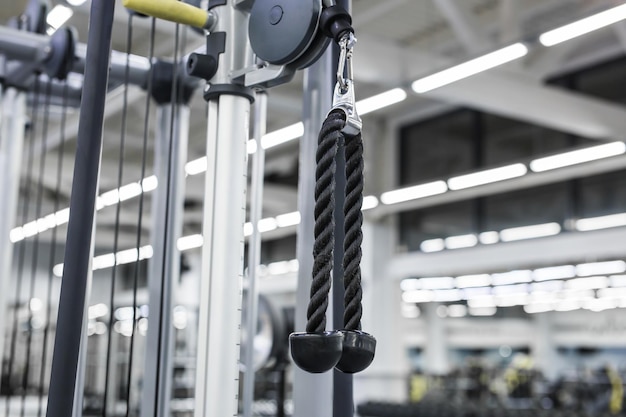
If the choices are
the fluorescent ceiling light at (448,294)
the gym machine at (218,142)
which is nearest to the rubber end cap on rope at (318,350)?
the gym machine at (218,142)

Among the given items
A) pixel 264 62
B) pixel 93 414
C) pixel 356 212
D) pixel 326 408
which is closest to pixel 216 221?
pixel 264 62

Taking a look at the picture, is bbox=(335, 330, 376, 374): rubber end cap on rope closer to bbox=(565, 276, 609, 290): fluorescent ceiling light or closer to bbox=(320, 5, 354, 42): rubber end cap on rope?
bbox=(320, 5, 354, 42): rubber end cap on rope

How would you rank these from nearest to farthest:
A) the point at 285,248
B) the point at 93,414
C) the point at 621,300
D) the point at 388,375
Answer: the point at 93,414 < the point at 388,375 < the point at 285,248 < the point at 621,300

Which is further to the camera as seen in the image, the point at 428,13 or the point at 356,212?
the point at 428,13

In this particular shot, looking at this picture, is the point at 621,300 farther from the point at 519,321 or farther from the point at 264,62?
the point at 264,62

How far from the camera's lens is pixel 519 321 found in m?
22.0

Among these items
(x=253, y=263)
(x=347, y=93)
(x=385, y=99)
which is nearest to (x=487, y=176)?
(x=385, y=99)

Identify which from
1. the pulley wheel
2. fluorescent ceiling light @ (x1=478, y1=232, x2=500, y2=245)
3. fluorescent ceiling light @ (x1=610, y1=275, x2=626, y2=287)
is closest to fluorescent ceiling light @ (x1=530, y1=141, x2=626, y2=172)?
fluorescent ceiling light @ (x1=478, y1=232, x2=500, y2=245)

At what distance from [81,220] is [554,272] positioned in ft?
36.2

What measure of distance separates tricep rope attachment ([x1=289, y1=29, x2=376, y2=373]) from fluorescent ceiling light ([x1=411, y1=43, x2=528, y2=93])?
3.63m

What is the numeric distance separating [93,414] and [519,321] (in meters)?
16.5

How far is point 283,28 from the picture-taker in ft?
3.64

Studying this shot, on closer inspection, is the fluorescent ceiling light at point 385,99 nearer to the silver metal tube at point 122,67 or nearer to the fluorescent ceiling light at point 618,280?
the silver metal tube at point 122,67

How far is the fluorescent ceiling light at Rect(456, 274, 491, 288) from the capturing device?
1326 centimetres
